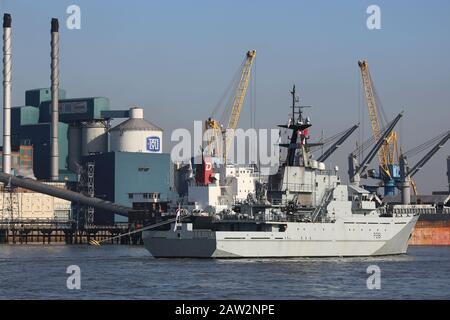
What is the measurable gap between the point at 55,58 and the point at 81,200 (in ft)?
93.1

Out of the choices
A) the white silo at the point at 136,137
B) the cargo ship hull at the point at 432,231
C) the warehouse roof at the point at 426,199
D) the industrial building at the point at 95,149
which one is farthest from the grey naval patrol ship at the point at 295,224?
the white silo at the point at 136,137

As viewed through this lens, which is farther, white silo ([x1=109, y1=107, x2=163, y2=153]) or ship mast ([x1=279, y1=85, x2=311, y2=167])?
white silo ([x1=109, y1=107, x2=163, y2=153])

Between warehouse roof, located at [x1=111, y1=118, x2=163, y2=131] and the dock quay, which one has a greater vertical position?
warehouse roof, located at [x1=111, y1=118, x2=163, y2=131]

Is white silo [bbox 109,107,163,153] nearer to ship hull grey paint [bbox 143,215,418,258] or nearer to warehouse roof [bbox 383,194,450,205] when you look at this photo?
warehouse roof [bbox 383,194,450,205]

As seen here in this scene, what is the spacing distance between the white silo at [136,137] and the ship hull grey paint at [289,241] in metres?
105

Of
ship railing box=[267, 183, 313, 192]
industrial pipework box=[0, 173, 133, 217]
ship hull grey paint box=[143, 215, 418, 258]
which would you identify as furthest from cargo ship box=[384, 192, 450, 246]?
ship railing box=[267, 183, 313, 192]

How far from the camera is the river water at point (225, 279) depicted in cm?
4888

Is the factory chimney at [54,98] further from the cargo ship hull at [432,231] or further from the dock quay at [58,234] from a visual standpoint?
the cargo ship hull at [432,231]

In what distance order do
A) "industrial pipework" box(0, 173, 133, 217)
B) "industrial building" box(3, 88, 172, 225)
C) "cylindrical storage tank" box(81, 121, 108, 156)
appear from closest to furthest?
"industrial pipework" box(0, 173, 133, 217) < "industrial building" box(3, 88, 172, 225) < "cylindrical storage tank" box(81, 121, 108, 156)

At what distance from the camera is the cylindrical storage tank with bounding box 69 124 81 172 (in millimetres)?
188750

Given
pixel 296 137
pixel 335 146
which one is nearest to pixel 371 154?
pixel 335 146

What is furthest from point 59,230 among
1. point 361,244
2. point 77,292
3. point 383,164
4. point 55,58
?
point 77,292

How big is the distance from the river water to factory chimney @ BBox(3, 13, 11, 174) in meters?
92.9

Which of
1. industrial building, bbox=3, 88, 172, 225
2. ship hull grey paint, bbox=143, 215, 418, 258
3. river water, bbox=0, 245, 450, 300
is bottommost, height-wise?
river water, bbox=0, 245, 450, 300
